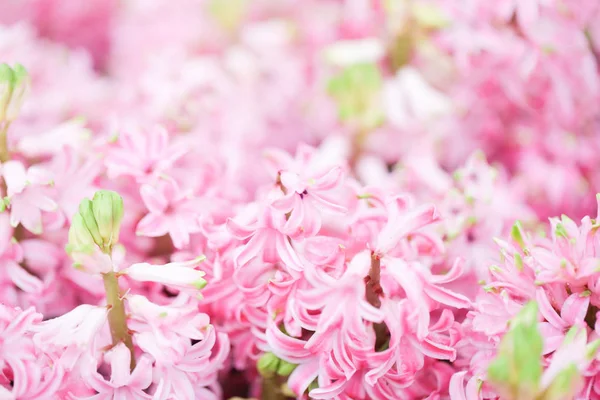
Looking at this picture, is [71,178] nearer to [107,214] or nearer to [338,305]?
[107,214]

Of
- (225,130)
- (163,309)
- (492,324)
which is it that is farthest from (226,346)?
(225,130)

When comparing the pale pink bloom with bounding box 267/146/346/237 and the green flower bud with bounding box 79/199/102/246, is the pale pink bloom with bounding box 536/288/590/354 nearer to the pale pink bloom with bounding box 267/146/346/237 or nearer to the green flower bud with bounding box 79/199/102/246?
the pale pink bloom with bounding box 267/146/346/237

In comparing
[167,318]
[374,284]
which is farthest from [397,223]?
[167,318]

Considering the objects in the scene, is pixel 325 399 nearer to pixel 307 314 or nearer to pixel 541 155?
pixel 307 314

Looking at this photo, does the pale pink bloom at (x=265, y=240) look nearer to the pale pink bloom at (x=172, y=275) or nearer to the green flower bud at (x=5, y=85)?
the pale pink bloom at (x=172, y=275)

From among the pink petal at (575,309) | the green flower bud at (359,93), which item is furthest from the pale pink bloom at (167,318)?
the green flower bud at (359,93)

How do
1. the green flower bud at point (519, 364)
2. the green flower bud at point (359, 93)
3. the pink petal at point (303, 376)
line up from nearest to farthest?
the green flower bud at point (519, 364) < the pink petal at point (303, 376) < the green flower bud at point (359, 93)

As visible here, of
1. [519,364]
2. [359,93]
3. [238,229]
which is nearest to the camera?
[519,364]
